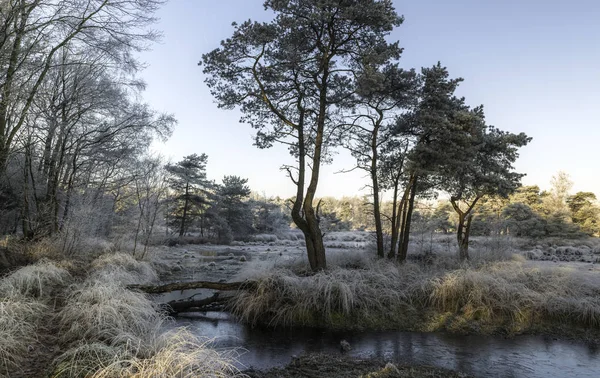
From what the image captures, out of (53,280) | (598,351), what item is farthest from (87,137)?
(598,351)

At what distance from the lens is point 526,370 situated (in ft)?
17.5

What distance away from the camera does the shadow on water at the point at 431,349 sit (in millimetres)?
5414

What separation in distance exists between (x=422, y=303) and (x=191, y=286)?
5320mm

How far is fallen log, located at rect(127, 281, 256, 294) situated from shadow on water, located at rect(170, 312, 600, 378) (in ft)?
2.42

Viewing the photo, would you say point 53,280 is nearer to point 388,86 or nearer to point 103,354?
point 103,354

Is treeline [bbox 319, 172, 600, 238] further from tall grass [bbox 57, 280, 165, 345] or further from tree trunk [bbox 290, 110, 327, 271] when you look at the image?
tall grass [bbox 57, 280, 165, 345]

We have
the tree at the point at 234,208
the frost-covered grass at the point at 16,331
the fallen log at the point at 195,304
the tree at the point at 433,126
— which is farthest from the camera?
the tree at the point at 234,208

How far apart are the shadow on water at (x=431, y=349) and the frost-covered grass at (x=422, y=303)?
0.43 m

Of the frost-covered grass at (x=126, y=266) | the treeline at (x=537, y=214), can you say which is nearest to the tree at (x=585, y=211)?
the treeline at (x=537, y=214)

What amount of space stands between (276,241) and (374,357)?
83.4ft

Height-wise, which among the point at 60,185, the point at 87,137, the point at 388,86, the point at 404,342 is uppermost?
the point at 388,86

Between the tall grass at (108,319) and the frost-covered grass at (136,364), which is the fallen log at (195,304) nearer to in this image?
the tall grass at (108,319)

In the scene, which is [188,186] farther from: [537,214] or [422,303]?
[537,214]

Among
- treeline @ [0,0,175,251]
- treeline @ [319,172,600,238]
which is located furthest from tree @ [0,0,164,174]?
treeline @ [319,172,600,238]
